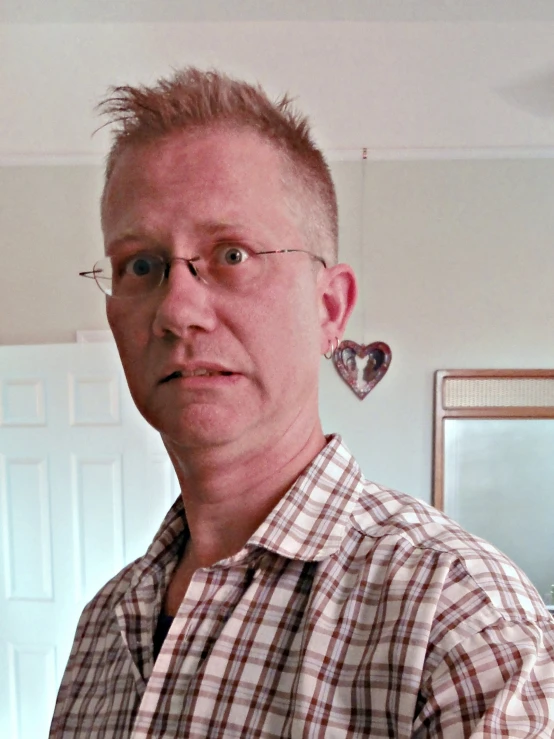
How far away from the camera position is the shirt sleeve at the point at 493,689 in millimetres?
385

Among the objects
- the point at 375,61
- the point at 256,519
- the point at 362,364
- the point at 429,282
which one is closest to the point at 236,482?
the point at 256,519

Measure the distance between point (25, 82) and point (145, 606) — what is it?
6.90 feet

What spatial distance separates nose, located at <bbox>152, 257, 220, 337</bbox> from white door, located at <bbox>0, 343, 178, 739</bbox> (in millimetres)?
1495

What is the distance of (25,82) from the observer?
208 cm

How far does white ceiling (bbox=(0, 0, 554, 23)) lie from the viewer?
6.21 feet

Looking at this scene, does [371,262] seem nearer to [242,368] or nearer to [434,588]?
[242,368]

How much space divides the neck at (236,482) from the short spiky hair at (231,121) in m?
0.26

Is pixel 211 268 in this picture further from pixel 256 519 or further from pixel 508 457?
pixel 508 457

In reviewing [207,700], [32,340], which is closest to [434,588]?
[207,700]

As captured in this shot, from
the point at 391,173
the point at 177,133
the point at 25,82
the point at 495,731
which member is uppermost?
the point at 25,82

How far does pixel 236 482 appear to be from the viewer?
0.66 meters

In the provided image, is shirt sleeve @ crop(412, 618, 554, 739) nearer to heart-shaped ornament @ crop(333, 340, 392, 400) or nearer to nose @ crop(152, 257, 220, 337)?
nose @ crop(152, 257, 220, 337)

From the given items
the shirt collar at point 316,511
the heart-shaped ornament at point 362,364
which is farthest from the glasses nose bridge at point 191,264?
the heart-shaped ornament at point 362,364

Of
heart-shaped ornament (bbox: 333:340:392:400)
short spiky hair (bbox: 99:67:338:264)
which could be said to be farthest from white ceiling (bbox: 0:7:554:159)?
short spiky hair (bbox: 99:67:338:264)
